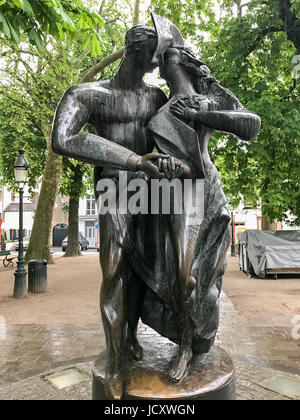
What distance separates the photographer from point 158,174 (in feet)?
6.79

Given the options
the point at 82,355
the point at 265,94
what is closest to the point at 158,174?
the point at 82,355

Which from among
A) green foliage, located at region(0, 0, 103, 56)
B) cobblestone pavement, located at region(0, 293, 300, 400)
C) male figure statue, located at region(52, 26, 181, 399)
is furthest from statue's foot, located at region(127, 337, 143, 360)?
green foliage, located at region(0, 0, 103, 56)

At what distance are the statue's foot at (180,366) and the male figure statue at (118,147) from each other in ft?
1.02

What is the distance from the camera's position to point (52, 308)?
827cm

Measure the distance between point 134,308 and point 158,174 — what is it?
3.33ft

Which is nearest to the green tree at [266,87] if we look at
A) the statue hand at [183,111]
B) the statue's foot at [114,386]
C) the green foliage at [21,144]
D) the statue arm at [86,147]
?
the statue hand at [183,111]

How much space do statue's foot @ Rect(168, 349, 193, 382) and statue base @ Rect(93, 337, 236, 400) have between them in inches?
1.2

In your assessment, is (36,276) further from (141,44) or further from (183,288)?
(141,44)

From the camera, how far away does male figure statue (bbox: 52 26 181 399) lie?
211cm

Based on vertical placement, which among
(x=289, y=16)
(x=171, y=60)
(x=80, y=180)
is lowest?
(x=171, y=60)

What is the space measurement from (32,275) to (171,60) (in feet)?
29.8

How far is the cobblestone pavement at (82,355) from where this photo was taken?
3.35m
